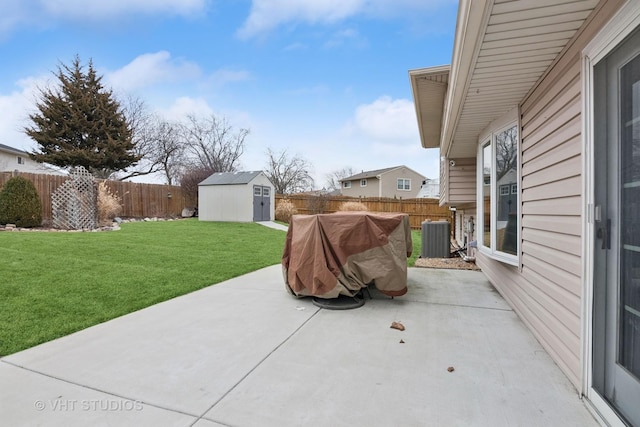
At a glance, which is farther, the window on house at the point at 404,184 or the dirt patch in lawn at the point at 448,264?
the window on house at the point at 404,184

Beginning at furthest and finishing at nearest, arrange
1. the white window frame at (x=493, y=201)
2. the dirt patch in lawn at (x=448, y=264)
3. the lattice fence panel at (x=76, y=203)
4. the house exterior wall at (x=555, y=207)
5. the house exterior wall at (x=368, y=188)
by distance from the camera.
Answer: the house exterior wall at (x=368, y=188) < the lattice fence panel at (x=76, y=203) < the dirt patch in lawn at (x=448, y=264) < the white window frame at (x=493, y=201) < the house exterior wall at (x=555, y=207)

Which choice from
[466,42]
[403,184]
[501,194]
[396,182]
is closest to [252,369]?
[466,42]

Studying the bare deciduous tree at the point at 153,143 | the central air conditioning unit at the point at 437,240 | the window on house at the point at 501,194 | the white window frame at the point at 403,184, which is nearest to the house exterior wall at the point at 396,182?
the white window frame at the point at 403,184

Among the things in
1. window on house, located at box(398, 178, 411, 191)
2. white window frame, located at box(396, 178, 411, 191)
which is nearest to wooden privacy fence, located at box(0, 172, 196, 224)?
white window frame, located at box(396, 178, 411, 191)

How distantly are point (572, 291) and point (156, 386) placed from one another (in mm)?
2775

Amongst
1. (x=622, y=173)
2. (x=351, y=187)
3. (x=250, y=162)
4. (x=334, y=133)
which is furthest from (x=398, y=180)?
(x=622, y=173)

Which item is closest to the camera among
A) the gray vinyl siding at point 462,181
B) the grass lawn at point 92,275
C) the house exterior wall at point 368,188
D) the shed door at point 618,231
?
the shed door at point 618,231

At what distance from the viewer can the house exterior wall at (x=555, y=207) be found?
205cm

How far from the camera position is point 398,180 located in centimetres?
3052

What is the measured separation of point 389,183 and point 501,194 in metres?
26.6

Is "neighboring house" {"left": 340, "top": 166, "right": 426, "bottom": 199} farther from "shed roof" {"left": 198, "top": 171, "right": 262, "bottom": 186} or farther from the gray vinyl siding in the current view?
the gray vinyl siding

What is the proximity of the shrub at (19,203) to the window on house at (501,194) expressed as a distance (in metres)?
12.5

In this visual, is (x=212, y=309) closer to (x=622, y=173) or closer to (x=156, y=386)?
(x=156, y=386)

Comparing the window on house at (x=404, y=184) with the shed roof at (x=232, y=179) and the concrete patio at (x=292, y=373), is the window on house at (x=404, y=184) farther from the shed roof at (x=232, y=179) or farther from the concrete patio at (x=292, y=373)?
the concrete patio at (x=292, y=373)
